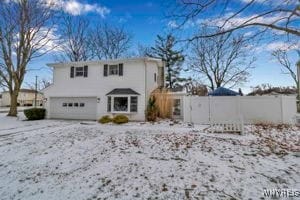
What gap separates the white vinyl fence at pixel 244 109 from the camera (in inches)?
557

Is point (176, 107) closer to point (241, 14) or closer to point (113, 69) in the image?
point (113, 69)

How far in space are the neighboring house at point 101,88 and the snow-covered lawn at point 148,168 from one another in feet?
26.5

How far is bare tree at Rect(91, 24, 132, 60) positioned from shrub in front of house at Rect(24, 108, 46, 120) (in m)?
13.3

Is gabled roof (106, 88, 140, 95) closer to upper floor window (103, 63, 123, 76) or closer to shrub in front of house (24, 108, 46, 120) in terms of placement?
upper floor window (103, 63, 123, 76)

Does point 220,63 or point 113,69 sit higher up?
point 220,63

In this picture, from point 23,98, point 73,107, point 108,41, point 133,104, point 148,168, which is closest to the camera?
point 148,168

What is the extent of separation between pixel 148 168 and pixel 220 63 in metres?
21.9

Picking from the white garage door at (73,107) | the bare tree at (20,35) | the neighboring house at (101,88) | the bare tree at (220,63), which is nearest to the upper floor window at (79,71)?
the neighboring house at (101,88)

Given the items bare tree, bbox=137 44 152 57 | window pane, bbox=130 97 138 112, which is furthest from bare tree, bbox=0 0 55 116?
bare tree, bbox=137 44 152 57

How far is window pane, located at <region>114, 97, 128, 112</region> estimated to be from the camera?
16672mm

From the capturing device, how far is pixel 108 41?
95.7 ft

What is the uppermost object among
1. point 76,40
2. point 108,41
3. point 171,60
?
point 108,41

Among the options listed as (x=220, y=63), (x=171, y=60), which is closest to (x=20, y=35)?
(x=171, y=60)

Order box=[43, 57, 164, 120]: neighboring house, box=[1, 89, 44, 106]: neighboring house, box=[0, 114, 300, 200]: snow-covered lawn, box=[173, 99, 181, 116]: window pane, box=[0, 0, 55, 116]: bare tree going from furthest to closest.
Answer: box=[1, 89, 44, 106]: neighboring house, box=[0, 0, 55, 116]: bare tree, box=[173, 99, 181, 116]: window pane, box=[43, 57, 164, 120]: neighboring house, box=[0, 114, 300, 200]: snow-covered lawn
